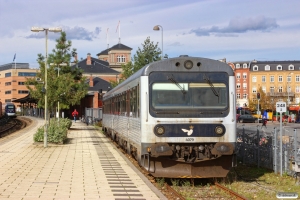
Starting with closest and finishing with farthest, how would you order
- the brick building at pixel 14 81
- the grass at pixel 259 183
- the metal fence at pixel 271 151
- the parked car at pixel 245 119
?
the grass at pixel 259 183
the metal fence at pixel 271 151
the parked car at pixel 245 119
the brick building at pixel 14 81

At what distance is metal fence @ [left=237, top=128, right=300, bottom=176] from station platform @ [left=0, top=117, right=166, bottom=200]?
412 centimetres

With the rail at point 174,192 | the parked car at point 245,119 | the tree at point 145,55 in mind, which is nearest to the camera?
the rail at point 174,192

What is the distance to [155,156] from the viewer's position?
1339 cm

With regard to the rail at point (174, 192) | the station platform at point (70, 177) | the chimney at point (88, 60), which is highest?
the chimney at point (88, 60)

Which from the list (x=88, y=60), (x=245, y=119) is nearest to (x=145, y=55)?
(x=245, y=119)

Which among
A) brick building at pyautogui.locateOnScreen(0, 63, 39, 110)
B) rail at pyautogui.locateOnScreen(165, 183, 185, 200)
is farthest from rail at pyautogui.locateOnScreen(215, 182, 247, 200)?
brick building at pyautogui.locateOnScreen(0, 63, 39, 110)

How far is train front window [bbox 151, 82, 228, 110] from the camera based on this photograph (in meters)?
13.9

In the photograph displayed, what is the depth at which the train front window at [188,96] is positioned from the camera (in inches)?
546

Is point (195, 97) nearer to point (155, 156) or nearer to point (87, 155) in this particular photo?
Result: point (155, 156)

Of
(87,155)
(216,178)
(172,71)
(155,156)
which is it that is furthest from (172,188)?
(87,155)

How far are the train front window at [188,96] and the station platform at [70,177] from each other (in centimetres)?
208

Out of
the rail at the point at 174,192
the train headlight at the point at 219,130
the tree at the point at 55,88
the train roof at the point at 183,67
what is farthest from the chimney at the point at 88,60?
the train headlight at the point at 219,130

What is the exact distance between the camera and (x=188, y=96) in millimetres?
13930

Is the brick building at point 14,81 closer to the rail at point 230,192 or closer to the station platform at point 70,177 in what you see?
the station platform at point 70,177
